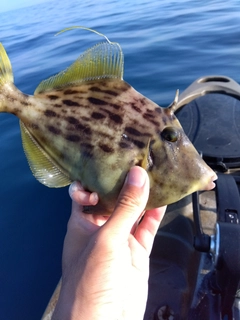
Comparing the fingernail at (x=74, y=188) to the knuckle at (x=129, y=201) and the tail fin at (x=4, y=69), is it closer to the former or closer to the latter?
the knuckle at (x=129, y=201)

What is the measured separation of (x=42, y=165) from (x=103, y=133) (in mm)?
637

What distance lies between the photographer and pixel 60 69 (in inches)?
379

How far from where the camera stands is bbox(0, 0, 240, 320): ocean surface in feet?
13.6

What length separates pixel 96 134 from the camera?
2133mm

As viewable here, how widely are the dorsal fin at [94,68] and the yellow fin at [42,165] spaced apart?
1.23ft

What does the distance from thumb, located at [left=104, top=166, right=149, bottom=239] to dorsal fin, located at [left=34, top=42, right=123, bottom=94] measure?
2.36ft

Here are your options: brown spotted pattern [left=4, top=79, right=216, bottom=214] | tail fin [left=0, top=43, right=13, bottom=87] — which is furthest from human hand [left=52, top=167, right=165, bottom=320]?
tail fin [left=0, top=43, right=13, bottom=87]

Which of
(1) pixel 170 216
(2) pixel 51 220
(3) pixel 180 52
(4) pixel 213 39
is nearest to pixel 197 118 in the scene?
(1) pixel 170 216

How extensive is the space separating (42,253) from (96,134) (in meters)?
2.78

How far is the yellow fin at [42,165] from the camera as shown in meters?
2.41

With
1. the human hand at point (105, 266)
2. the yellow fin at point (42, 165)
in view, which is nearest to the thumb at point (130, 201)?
the human hand at point (105, 266)

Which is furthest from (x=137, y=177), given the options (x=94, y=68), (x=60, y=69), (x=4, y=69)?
(x=60, y=69)

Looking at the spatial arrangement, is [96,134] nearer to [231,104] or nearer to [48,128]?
[48,128]

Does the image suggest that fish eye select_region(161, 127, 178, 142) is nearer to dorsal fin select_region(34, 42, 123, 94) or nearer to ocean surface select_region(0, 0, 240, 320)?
dorsal fin select_region(34, 42, 123, 94)
